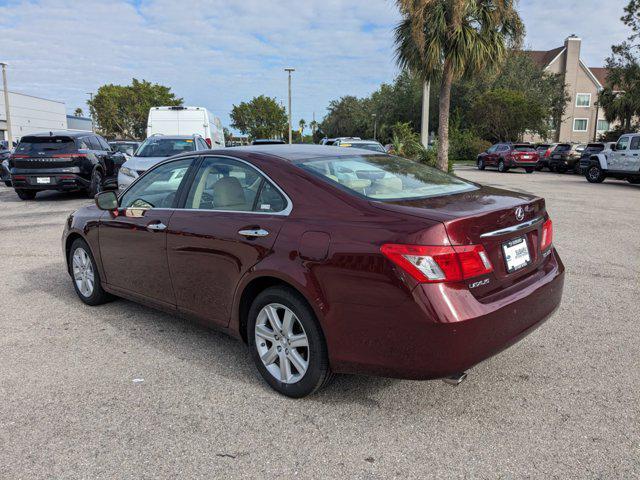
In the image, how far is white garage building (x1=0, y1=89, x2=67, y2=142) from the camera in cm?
5933

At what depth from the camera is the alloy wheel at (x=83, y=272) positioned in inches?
198

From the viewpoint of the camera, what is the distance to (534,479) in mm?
2484

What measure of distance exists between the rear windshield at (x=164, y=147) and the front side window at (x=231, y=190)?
9.12m

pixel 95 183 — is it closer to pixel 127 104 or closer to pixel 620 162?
pixel 620 162

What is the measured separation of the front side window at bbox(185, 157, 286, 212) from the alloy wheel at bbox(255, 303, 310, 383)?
2.19 ft

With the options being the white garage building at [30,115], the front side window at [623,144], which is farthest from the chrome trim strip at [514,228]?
the white garage building at [30,115]

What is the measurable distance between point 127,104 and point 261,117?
16.0m

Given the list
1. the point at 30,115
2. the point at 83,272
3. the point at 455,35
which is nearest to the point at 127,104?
the point at 30,115

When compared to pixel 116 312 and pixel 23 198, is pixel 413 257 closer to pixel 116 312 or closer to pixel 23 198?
pixel 116 312

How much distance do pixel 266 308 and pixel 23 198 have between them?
544 inches

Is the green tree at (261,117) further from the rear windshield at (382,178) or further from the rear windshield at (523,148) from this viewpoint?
the rear windshield at (382,178)

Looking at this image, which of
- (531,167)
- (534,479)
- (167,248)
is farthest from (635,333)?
(531,167)

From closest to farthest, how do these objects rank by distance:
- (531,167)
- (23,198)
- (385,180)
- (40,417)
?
(40,417)
(385,180)
(23,198)
(531,167)

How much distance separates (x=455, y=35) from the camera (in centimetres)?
1656
